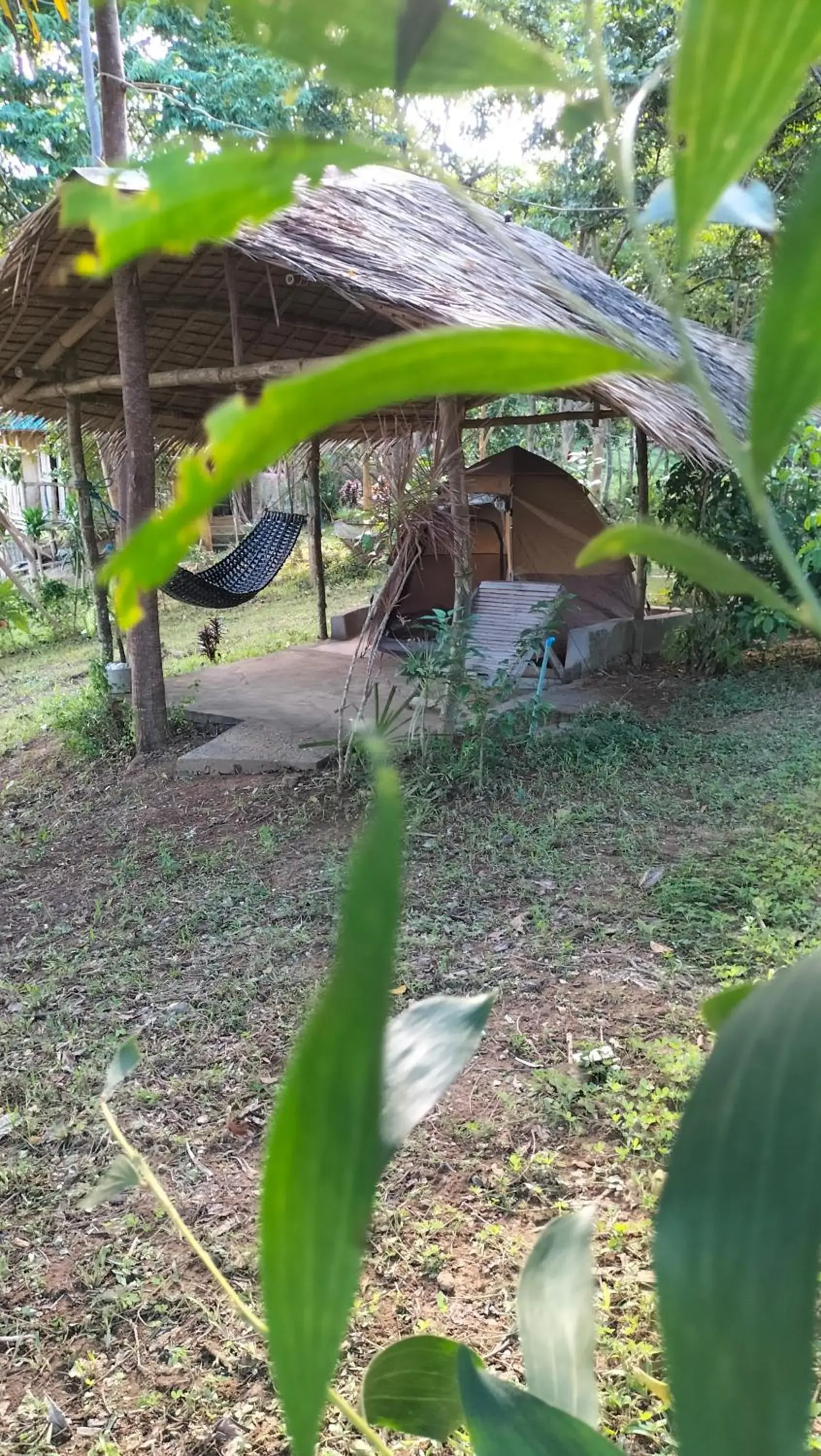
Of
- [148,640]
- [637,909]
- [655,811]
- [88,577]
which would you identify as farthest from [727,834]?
[88,577]

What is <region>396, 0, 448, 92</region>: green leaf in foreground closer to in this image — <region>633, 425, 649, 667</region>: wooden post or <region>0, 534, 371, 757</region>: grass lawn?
<region>0, 534, 371, 757</region>: grass lawn

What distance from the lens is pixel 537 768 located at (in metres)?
3.90

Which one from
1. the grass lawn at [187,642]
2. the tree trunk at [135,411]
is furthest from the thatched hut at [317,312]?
the grass lawn at [187,642]

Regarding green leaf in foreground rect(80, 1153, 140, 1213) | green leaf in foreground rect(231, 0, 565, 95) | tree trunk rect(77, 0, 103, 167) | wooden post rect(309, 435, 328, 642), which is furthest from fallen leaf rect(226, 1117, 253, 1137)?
tree trunk rect(77, 0, 103, 167)

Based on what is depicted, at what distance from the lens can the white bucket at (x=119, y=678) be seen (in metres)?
4.50

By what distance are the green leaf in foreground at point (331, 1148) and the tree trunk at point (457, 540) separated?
3.53m

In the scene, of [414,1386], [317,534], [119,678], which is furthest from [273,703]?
[414,1386]

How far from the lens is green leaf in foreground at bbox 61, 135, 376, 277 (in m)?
0.22

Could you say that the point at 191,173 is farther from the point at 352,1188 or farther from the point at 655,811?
the point at 655,811

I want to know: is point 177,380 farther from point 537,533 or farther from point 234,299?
point 537,533

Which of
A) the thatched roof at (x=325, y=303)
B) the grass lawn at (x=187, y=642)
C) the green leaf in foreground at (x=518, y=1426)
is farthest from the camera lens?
the grass lawn at (x=187, y=642)

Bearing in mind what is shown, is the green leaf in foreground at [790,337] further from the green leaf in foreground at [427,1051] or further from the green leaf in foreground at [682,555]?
the green leaf in foreground at [427,1051]

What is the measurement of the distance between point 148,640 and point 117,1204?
2792mm

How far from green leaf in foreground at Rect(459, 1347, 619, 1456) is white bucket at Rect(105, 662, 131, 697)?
444cm
